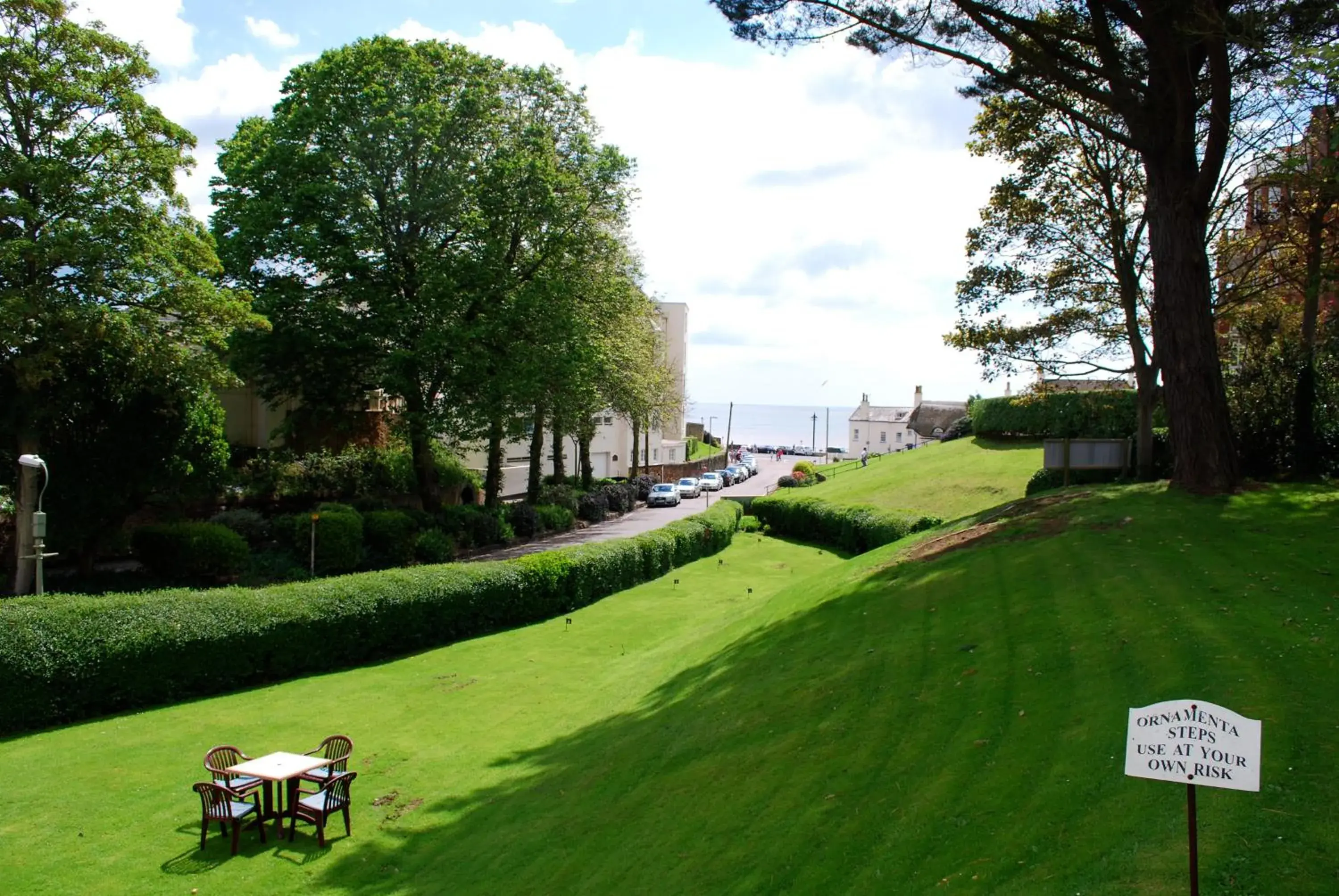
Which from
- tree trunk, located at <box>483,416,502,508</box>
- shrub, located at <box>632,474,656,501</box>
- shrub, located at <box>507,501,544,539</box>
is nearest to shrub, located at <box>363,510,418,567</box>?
tree trunk, located at <box>483,416,502,508</box>

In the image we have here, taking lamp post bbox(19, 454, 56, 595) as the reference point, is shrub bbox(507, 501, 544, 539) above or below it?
below

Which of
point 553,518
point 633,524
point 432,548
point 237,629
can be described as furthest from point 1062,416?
point 237,629

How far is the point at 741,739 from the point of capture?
10.5m

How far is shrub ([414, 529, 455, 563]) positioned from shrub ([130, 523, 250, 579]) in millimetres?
6926

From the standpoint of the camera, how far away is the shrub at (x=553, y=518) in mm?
39344

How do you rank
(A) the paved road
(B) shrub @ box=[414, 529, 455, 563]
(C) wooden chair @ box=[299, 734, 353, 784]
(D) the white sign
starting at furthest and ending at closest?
(A) the paved road
(B) shrub @ box=[414, 529, 455, 563]
(C) wooden chair @ box=[299, 734, 353, 784]
(D) the white sign

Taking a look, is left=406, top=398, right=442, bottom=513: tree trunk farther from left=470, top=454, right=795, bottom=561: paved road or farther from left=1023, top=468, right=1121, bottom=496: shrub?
left=1023, top=468, right=1121, bottom=496: shrub

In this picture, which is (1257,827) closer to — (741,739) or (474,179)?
(741,739)

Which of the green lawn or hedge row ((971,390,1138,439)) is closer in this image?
the green lawn

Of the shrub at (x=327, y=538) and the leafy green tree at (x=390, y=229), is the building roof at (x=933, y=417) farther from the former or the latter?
the shrub at (x=327, y=538)

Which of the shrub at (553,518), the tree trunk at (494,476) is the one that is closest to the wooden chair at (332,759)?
the tree trunk at (494,476)

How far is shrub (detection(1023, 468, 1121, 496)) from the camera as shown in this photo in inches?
933

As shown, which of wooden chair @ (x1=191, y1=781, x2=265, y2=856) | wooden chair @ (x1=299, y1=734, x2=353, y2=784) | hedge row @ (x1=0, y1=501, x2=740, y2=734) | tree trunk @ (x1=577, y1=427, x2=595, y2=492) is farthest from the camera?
tree trunk @ (x1=577, y1=427, x2=595, y2=492)

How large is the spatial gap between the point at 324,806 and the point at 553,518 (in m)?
30.0
